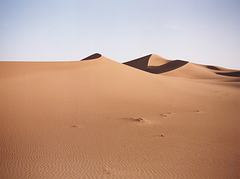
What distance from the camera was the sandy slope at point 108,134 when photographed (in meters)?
4.32

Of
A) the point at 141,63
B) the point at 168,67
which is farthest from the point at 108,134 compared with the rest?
the point at 141,63

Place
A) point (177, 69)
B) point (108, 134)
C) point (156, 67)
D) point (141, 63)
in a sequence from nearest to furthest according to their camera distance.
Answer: point (108, 134) → point (177, 69) → point (156, 67) → point (141, 63)

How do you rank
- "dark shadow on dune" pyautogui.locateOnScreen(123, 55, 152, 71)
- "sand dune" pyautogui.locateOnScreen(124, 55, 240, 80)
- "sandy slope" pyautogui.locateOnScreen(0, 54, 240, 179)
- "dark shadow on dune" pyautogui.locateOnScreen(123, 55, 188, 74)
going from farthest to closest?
"dark shadow on dune" pyautogui.locateOnScreen(123, 55, 152, 71) < "dark shadow on dune" pyautogui.locateOnScreen(123, 55, 188, 74) < "sand dune" pyautogui.locateOnScreen(124, 55, 240, 80) < "sandy slope" pyautogui.locateOnScreen(0, 54, 240, 179)

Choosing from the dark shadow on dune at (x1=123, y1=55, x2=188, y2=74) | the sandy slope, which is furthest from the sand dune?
the sandy slope

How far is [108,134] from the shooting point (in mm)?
6227

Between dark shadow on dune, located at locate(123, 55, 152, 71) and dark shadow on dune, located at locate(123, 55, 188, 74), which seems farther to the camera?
dark shadow on dune, located at locate(123, 55, 152, 71)

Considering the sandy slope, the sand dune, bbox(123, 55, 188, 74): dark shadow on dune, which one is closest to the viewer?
the sandy slope

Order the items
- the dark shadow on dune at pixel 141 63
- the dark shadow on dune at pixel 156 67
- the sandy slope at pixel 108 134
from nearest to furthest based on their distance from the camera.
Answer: the sandy slope at pixel 108 134 < the dark shadow on dune at pixel 156 67 < the dark shadow on dune at pixel 141 63

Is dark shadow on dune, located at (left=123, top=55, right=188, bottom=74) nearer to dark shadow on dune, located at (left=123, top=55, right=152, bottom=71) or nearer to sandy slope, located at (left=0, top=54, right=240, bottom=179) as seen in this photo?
dark shadow on dune, located at (left=123, top=55, right=152, bottom=71)

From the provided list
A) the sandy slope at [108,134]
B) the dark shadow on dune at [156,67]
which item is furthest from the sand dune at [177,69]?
the sandy slope at [108,134]

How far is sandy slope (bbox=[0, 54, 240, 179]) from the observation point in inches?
170

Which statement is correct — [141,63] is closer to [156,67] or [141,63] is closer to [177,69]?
[156,67]

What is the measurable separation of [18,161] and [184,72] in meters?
46.7

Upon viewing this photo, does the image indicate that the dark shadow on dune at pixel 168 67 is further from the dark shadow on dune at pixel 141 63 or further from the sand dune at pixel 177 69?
the dark shadow on dune at pixel 141 63
